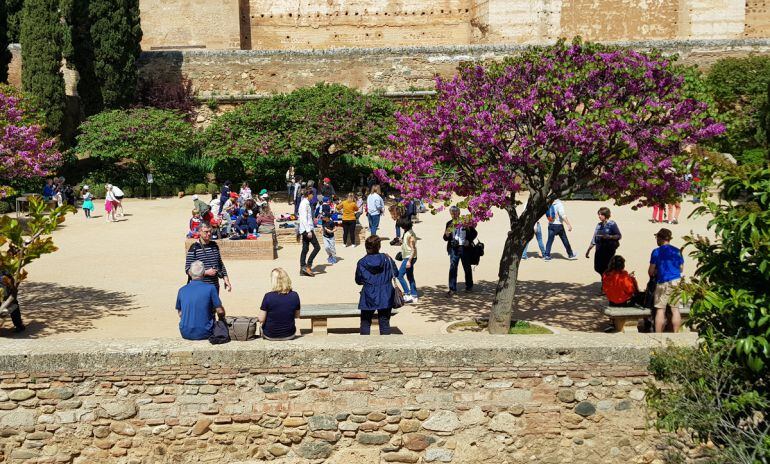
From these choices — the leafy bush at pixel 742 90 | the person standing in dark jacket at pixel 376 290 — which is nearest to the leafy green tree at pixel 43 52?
the person standing in dark jacket at pixel 376 290

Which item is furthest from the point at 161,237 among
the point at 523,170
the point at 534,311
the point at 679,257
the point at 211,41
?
the point at 211,41

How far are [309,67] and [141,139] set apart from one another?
7.59m

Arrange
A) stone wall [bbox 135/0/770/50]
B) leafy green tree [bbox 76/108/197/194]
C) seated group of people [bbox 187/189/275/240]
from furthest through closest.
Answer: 1. stone wall [bbox 135/0/770/50]
2. leafy green tree [bbox 76/108/197/194]
3. seated group of people [bbox 187/189/275/240]

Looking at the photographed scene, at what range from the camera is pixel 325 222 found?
559 inches

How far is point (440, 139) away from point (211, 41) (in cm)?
2714

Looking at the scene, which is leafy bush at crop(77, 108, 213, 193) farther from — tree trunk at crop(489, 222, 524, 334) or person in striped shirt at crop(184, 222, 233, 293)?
tree trunk at crop(489, 222, 524, 334)

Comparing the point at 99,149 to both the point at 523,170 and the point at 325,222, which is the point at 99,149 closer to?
the point at 325,222

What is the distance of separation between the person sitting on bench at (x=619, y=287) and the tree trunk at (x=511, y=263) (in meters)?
1.02

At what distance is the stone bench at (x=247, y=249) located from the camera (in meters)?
14.3

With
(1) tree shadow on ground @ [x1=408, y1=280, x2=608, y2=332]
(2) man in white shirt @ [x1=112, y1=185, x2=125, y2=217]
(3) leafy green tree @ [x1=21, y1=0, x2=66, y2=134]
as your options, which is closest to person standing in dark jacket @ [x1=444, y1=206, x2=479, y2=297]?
(1) tree shadow on ground @ [x1=408, y1=280, x2=608, y2=332]

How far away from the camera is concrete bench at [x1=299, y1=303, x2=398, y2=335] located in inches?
339

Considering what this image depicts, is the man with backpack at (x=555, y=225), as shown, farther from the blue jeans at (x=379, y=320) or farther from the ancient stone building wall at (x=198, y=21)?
the ancient stone building wall at (x=198, y=21)

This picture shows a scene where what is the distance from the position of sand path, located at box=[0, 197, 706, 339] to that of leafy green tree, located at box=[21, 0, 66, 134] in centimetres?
788

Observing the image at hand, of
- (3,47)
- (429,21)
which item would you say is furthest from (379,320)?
(429,21)
